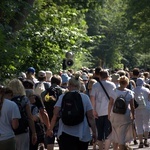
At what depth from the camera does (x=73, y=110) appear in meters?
10.5

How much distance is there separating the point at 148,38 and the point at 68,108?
2046 inches

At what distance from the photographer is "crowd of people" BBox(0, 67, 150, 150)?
10.3m

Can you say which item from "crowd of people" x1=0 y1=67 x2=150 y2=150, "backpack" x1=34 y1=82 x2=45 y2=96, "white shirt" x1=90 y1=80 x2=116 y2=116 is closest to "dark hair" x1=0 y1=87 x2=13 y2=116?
"crowd of people" x1=0 y1=67 x2=150 y2=150

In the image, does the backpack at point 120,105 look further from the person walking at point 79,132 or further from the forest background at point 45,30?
the person walking at point 79,132

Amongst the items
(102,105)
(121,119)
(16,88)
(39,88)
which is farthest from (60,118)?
(39,88)

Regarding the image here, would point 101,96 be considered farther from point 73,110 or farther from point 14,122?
point 14,122

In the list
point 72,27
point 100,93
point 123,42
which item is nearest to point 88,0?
point 72,27

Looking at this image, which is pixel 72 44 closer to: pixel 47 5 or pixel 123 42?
pixel 47 5

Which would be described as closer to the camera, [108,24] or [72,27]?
[72,27]

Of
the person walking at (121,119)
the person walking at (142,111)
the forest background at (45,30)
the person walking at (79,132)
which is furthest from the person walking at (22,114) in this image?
the person walking at (142,111)

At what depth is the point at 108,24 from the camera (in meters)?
94.8

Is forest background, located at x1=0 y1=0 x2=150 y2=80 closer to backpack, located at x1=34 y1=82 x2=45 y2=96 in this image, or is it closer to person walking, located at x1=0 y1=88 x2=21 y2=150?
backpack, located at x1=34 y1=82 x2=45 y2=96

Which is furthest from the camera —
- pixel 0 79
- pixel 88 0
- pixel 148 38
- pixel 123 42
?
pixel 123 42

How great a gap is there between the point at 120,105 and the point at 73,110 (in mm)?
3777
